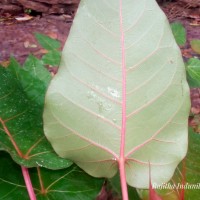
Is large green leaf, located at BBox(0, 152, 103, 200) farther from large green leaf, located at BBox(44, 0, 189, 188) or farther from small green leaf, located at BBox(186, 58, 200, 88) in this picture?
small green leaf, located at BBox(186, 58, 200, 88)

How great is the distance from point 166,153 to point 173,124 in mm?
36

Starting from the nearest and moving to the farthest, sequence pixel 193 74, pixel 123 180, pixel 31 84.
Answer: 1. pixel 123 180
2. pixel 31 84
3. pixel 193 74

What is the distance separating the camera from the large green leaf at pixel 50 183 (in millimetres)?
517

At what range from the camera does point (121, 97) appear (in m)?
0.48

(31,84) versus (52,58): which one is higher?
(31,84)

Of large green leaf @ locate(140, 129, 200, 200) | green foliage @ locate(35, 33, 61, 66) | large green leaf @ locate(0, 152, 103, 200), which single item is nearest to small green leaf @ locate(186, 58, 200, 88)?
green foliage @ locate(35, 33, 61, 66)

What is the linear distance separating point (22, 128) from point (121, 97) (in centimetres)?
14

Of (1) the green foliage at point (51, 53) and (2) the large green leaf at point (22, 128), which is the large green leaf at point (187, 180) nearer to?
(2) the large green leaf at point (22, 128)

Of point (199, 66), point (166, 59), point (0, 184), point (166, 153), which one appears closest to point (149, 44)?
point (166, 59)

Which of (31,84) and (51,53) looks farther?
(51,53)

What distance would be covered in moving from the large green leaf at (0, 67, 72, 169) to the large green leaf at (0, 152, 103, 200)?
32 millimetres

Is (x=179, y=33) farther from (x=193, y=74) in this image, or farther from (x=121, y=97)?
(x=121, y=97)

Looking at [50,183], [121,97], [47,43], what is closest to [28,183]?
[50,183]

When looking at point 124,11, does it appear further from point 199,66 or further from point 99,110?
point 199,66
